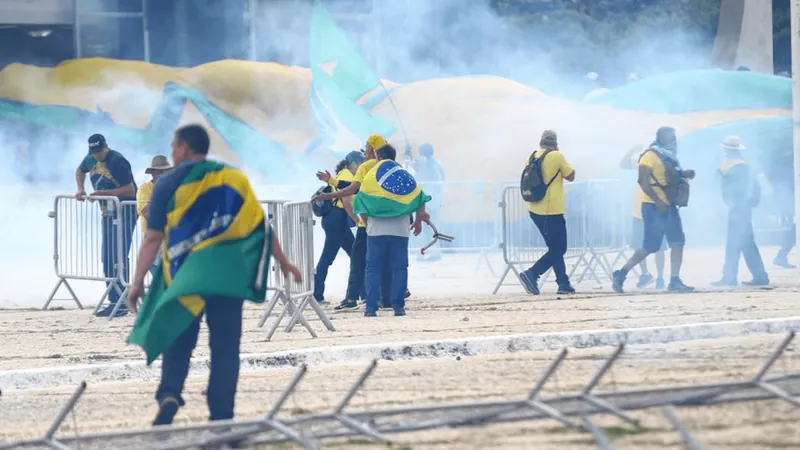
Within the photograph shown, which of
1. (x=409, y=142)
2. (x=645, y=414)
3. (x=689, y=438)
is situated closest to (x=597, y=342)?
(x=645, y=414)

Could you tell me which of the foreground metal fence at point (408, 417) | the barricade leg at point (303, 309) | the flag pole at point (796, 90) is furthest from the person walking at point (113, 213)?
the foreground metal fence at point (408, 417)

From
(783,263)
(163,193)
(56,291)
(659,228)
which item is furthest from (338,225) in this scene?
(163,193)

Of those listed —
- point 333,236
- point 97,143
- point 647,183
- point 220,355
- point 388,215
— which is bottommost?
point 220,355

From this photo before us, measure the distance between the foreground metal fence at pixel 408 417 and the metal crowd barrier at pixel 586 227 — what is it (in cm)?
977

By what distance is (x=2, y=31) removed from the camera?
31.4 m

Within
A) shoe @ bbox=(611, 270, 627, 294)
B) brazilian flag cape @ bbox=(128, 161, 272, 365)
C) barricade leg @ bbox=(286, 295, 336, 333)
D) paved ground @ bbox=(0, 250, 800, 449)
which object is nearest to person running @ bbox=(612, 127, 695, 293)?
shoe @ bbox=(611, 270, 627, 294)

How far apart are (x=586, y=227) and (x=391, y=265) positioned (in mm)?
4112

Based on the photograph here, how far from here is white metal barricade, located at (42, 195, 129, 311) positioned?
1516 cm

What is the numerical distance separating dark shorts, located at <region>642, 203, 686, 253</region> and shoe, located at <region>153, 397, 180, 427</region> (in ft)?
30.4

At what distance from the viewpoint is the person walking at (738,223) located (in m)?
16.9

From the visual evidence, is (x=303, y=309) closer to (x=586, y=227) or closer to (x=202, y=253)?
(x=202, y=253)

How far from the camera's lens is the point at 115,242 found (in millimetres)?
15242

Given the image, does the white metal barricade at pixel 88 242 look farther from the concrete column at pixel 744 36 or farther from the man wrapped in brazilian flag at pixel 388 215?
the concrete column at pixel 744 36

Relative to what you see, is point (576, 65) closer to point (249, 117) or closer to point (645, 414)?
point (249, 117)
